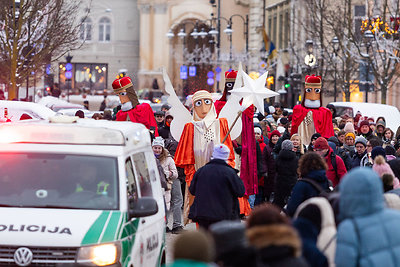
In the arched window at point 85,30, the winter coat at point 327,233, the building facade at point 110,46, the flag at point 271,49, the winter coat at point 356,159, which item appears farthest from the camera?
the building facade at point 110,46

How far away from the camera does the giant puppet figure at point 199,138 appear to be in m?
15.9

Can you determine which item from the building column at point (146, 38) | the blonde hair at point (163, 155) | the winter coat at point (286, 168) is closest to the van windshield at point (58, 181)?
the blonde hair at point (163, 155)

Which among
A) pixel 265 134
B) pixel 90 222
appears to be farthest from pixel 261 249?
pixel 265 134

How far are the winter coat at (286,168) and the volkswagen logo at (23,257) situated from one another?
9444mm

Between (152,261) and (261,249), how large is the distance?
4.01m

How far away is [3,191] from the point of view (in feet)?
32.3

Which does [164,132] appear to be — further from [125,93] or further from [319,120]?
[319,120]

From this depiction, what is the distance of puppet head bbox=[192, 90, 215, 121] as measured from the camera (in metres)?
16.0

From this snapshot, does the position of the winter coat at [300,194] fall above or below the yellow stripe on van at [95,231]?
above

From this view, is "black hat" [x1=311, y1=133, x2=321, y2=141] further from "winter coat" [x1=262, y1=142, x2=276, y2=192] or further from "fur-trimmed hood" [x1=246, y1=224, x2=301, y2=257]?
"fur-trimmed hood" [x1=246, y1=224, x2=301, y2=257]

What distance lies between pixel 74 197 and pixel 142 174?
0.98 metres

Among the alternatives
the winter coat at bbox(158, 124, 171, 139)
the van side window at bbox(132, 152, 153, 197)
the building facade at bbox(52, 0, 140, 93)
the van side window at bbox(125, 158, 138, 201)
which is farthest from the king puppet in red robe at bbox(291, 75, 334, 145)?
the building facade at bbox(52, 0, 140, 93)

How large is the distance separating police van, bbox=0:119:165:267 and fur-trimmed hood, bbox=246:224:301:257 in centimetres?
273

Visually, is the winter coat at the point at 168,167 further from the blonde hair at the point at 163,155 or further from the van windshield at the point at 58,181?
the van windshield at the point at 58,181
